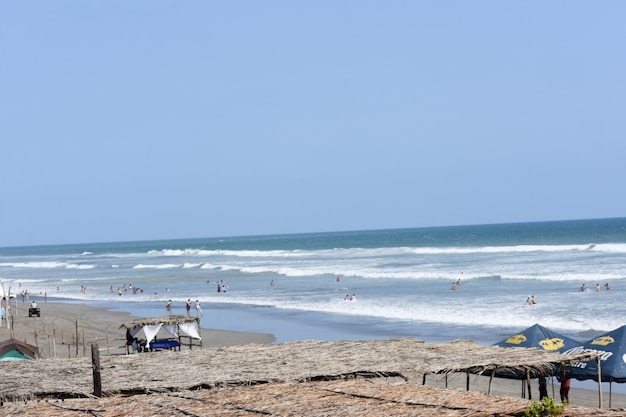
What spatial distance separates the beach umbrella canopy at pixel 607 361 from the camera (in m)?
14.6

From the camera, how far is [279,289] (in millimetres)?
48750

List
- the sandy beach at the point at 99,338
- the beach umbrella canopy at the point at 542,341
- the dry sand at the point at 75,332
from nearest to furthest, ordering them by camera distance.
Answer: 1. the beach umbrella canopy at the point at 542,341
2. the sandy beach at the point at 99,338
3. the dry sand at the point at 75,332

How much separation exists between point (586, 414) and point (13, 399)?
8470mm

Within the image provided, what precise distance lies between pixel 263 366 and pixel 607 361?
6.07 metres

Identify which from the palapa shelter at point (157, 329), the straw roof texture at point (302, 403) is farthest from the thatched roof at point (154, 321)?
the straw roof texture at point (302, 403)

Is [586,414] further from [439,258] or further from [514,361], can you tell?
[439,258]

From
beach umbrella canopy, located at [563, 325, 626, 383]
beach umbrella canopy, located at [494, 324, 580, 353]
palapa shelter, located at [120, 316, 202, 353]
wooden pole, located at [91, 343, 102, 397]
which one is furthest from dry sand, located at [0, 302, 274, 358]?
beach umbrella canopy, located at [563, 325, 626, 383]

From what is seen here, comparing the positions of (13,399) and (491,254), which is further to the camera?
(491,254)

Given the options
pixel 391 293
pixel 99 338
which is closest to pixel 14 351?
pixel 99 338

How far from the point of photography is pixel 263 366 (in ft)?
45.5

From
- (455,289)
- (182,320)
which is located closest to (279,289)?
(455,289)

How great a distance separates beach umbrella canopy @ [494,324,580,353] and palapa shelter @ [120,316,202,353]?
11023 millimetres

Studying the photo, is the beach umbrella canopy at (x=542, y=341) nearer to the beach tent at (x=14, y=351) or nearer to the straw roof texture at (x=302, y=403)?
the straw roof texture at (x=302, y=403)

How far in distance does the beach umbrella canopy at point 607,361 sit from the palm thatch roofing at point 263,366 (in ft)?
4.36
